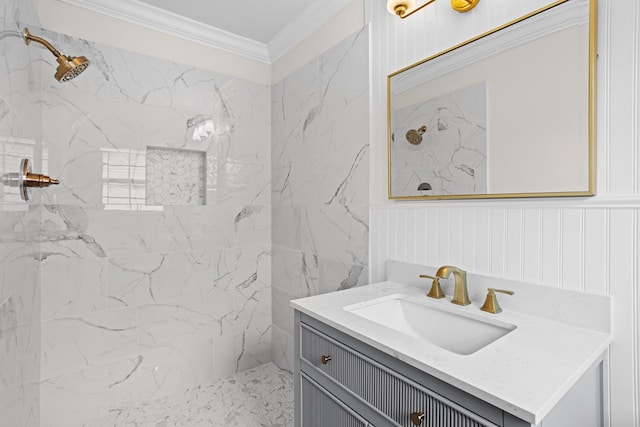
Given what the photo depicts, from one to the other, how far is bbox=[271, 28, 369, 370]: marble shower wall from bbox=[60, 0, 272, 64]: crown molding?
0.34 metres

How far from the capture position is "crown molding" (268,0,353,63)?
1939 mm

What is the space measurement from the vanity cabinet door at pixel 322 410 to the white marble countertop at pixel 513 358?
0.26 m

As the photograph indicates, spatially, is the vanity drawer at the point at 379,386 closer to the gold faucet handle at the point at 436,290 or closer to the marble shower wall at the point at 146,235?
the gold faucet handle at the point at 436,290

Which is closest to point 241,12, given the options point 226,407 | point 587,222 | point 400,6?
point 400,6

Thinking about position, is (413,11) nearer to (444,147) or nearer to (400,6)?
(400,6)

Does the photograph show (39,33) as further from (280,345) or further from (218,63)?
(280,345)

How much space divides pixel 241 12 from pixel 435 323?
2.07 m

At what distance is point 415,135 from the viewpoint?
1.49 meters

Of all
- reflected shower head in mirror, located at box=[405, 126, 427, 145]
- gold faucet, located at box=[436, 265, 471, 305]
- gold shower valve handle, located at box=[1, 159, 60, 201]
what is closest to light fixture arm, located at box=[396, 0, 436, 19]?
reflected shower head in mirror, located at box=[405, 126, 427, 145]

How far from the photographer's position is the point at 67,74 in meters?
1.50

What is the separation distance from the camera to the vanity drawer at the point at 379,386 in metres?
0.77

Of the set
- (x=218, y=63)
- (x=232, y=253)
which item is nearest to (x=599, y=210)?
(x=232, y=253)

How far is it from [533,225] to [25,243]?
1.98m

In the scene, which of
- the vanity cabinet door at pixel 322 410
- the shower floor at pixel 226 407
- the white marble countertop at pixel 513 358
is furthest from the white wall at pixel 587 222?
the shower floor at pixel 226 407
